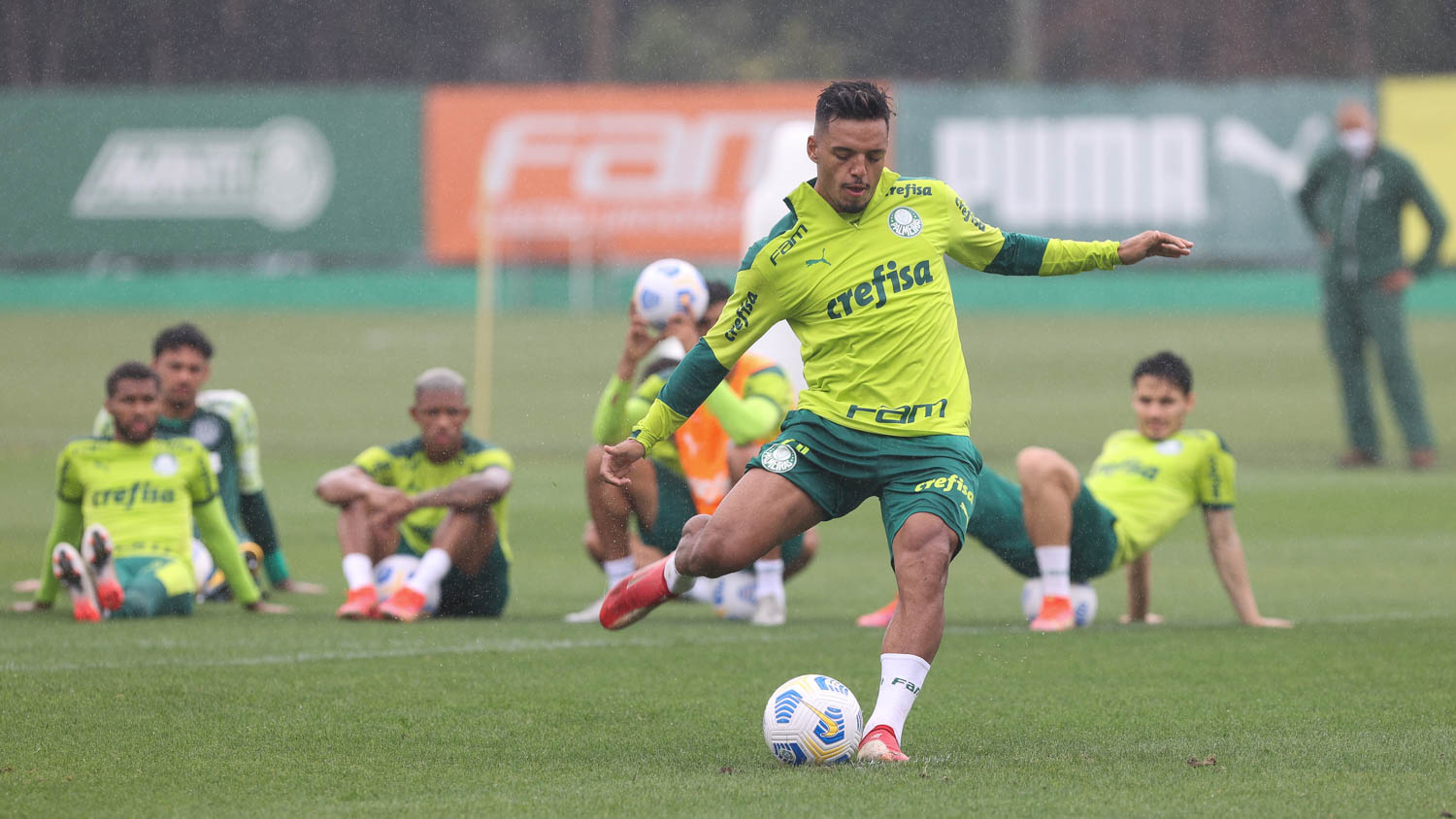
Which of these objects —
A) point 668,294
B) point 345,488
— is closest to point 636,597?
point 668,294

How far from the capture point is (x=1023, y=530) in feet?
25.8

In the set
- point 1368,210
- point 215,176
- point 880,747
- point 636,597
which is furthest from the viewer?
point 215,176

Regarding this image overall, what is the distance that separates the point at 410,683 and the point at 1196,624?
3.55m

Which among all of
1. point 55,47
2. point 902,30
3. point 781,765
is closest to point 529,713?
point 781,765

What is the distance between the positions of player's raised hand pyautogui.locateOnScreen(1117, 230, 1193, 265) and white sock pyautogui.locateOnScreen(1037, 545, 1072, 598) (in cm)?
242

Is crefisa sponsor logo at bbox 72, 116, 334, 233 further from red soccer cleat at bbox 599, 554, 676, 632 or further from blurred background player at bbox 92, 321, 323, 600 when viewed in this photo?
red soccer cleat at bbox 599, 554, 676, 632

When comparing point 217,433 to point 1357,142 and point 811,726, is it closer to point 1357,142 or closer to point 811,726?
point 811,726

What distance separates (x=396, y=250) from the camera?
32406 millimetres

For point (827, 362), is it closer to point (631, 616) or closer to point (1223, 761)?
point (631, 616)

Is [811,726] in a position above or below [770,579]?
below

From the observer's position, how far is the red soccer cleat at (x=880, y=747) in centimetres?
518

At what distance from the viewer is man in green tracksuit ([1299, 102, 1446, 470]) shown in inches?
587

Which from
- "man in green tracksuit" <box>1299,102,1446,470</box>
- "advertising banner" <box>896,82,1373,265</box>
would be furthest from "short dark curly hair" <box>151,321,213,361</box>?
"advertising banner" <box>896,82,1373,265</box>

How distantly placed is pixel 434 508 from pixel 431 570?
438 mm
